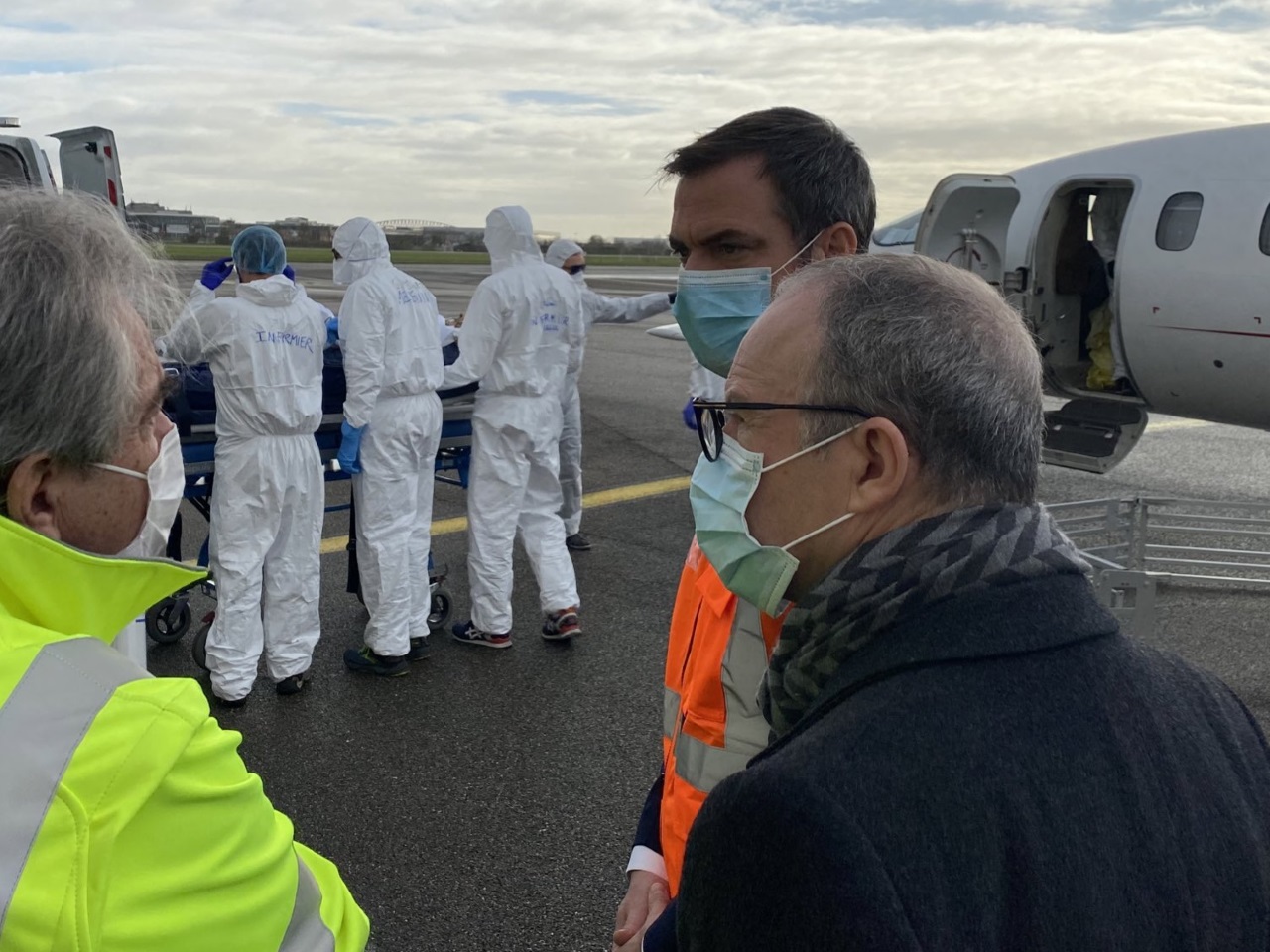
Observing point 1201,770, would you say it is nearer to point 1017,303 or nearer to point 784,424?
point 784,424

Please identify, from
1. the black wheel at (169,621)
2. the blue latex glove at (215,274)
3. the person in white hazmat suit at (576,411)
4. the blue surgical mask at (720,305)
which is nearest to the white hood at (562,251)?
the person in white hazmat suit at (576,411)

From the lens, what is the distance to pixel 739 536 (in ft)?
5.02

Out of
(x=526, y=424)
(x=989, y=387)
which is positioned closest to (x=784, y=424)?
(x=989, y=387)

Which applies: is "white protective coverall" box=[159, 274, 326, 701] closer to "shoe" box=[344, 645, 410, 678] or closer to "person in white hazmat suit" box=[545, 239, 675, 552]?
"shoe" box=[344, 645, 410, 678]

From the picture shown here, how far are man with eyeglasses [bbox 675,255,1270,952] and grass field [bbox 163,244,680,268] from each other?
55.4 metres

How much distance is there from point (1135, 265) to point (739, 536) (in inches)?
259

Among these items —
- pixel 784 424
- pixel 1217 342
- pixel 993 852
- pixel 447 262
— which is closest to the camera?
pixel 993 852

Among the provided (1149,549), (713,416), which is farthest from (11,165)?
(1149,549)

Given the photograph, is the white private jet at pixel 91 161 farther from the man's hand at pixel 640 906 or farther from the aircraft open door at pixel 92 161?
the man's hand at pixel 640 906

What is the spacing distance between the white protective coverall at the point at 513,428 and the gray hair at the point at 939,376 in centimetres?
469

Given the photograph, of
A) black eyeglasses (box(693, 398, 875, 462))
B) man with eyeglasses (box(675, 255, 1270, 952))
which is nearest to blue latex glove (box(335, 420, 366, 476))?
black eyeglasses (box(693, 398, 875, 462))

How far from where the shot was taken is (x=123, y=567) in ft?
4.14

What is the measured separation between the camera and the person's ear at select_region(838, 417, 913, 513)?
4.05 ft

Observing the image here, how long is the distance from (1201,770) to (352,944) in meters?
0.95
